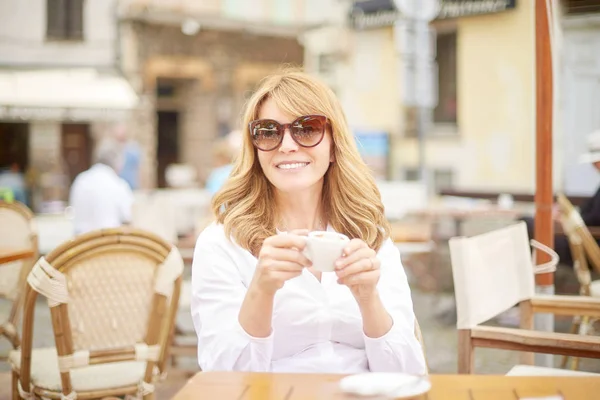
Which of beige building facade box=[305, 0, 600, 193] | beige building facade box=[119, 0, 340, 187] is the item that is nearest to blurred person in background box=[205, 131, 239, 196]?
beige building facade box=[305, 0, 600, 193]

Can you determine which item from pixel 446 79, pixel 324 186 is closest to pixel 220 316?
pixel 324 186

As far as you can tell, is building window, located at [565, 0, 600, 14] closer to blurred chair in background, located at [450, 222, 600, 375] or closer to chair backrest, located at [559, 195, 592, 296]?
chair backrest, located at [559, 195, 592, 296]

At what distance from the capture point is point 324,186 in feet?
8.05

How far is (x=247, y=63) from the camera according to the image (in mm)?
19312

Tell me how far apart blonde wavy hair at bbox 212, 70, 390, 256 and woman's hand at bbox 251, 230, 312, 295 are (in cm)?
42

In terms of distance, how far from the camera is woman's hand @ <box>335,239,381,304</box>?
1728 millimetres

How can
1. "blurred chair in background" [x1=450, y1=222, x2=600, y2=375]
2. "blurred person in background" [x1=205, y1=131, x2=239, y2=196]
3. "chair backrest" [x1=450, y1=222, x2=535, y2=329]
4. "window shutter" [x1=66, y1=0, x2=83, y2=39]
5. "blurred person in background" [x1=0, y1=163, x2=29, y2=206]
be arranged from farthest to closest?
"window shutter" [x1=66, y1=0, x2=83, y2=39] < "blurred person in background" [x1=0, y1=163, x2=29, y2=206] < "blurred person in background" [x1=205, y1=131, x2=239, y2=196] < "chair backrest" [x1=450, y1=222, x2=535, y2=329] < "blurred chair in background" [x1=450, y1=222, x2=600, y2=375]

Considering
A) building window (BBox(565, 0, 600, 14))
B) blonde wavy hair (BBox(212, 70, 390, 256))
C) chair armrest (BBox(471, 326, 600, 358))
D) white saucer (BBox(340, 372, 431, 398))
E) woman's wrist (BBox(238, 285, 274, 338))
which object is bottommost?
chair armrest (BBox(471, 326, 600, 358))

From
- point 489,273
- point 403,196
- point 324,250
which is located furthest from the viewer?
point 403,196

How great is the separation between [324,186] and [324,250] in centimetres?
79

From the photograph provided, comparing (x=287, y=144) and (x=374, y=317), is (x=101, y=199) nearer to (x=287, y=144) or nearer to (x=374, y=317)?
(x=287, y=144)

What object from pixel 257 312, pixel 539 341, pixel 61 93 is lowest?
pixel 539 341

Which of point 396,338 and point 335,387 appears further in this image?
point 396,338

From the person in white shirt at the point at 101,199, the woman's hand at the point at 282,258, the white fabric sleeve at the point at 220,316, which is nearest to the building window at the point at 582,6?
the person in white shirt at the point at 101,199
